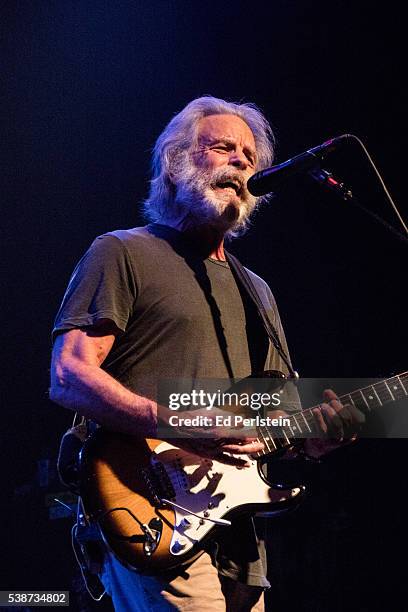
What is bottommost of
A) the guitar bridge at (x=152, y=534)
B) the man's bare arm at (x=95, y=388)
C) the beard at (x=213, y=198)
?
the guitar bridge at (x=152, y=534)

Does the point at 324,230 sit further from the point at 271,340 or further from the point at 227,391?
the point at 227,391

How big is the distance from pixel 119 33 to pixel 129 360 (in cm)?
343

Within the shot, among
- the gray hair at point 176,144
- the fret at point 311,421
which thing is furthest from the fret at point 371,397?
the gray hair at point 176,144

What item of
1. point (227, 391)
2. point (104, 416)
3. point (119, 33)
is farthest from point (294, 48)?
point (104, 416)

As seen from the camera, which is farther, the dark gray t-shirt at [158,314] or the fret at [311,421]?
the fret at [311,421]

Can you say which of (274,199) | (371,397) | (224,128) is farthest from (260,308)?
(274,199)

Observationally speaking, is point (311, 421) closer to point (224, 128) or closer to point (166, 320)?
point (166, 320)

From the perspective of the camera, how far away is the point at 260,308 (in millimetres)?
2904

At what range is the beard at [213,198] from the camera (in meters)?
2.97

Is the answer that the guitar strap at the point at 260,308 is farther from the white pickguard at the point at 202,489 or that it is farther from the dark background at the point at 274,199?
the dark background at the point at 274,199

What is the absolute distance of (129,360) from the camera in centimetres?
246

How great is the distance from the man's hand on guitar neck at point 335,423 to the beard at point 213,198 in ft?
3.23

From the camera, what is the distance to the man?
86.2 inches

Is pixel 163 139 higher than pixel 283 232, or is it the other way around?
pixel 163 139
